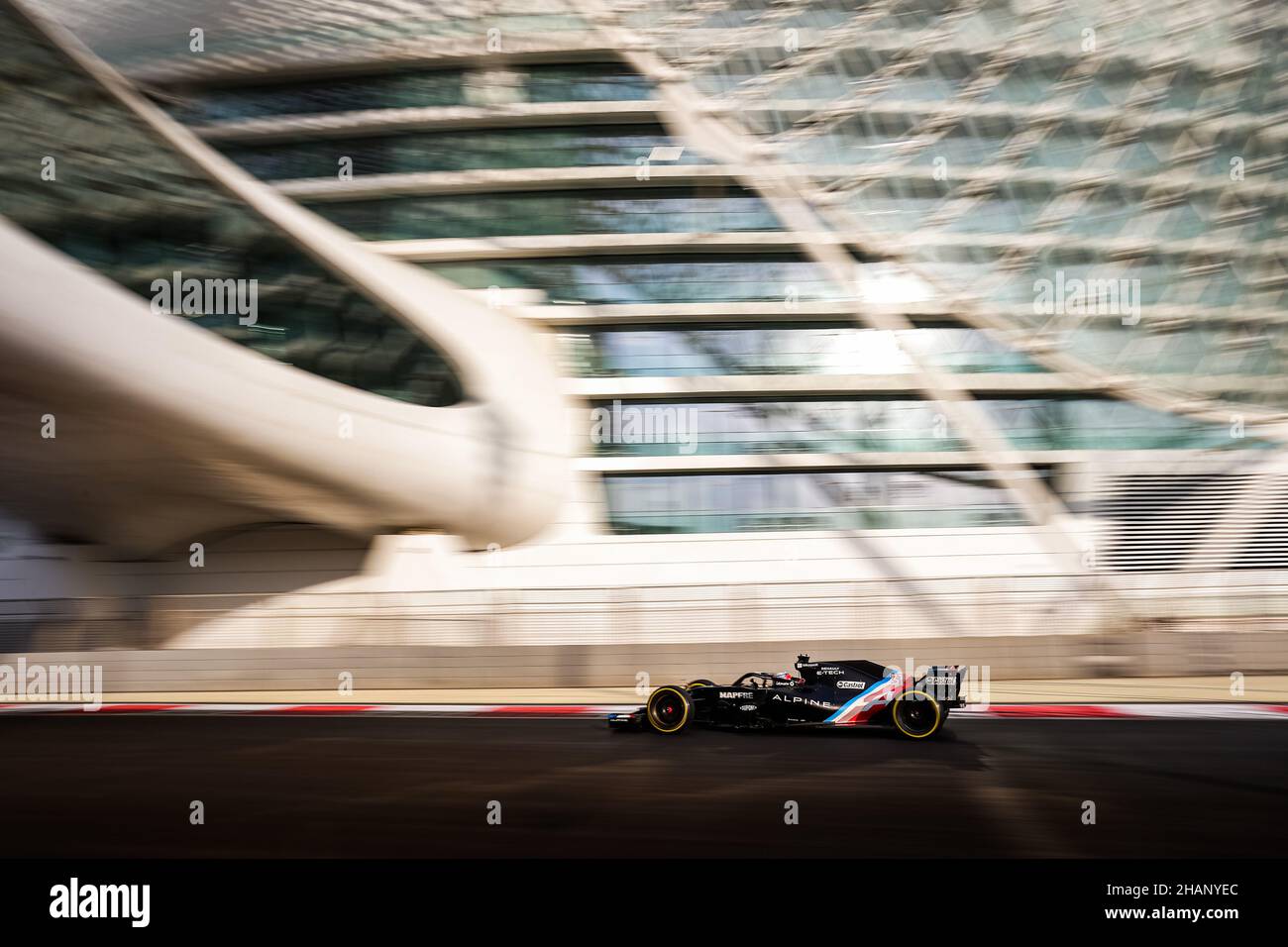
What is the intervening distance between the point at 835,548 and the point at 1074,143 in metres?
12.1

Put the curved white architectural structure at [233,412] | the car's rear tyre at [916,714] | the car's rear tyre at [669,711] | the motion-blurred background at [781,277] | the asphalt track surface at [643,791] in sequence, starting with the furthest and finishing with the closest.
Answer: the motion-blurred background at [781,277] → the curved white architectural structure at [233,412] → the car's rear tyre at [669,711] → the car's rear tyre at [916,714] → the asphalt track surface at [643,791]

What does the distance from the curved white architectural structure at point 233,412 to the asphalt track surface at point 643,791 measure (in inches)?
184

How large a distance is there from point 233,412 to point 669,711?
8074mm

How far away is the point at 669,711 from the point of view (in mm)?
8625

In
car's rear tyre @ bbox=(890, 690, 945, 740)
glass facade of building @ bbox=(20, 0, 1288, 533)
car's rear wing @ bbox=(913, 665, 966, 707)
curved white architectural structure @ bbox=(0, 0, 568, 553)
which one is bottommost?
car's rear tyre @ bbox=(890, 690, 945, 740)

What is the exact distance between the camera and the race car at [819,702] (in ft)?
27.4

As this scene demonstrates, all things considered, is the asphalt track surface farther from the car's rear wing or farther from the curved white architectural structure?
the curved white architectural structure

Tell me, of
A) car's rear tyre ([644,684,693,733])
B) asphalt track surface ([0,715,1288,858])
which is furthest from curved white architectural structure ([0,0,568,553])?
car's rear tyre ([644,684,693,733])

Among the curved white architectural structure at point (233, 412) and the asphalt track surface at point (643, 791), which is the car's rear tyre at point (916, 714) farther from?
the curved white architectural structure at point (233, 412)

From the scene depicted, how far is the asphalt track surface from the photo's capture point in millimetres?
4695

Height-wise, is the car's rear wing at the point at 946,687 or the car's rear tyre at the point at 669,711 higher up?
the car's rear wing at the point at 946,687

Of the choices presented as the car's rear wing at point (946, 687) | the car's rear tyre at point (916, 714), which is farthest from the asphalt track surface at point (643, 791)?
the car's rear wing at point (946, 687)
